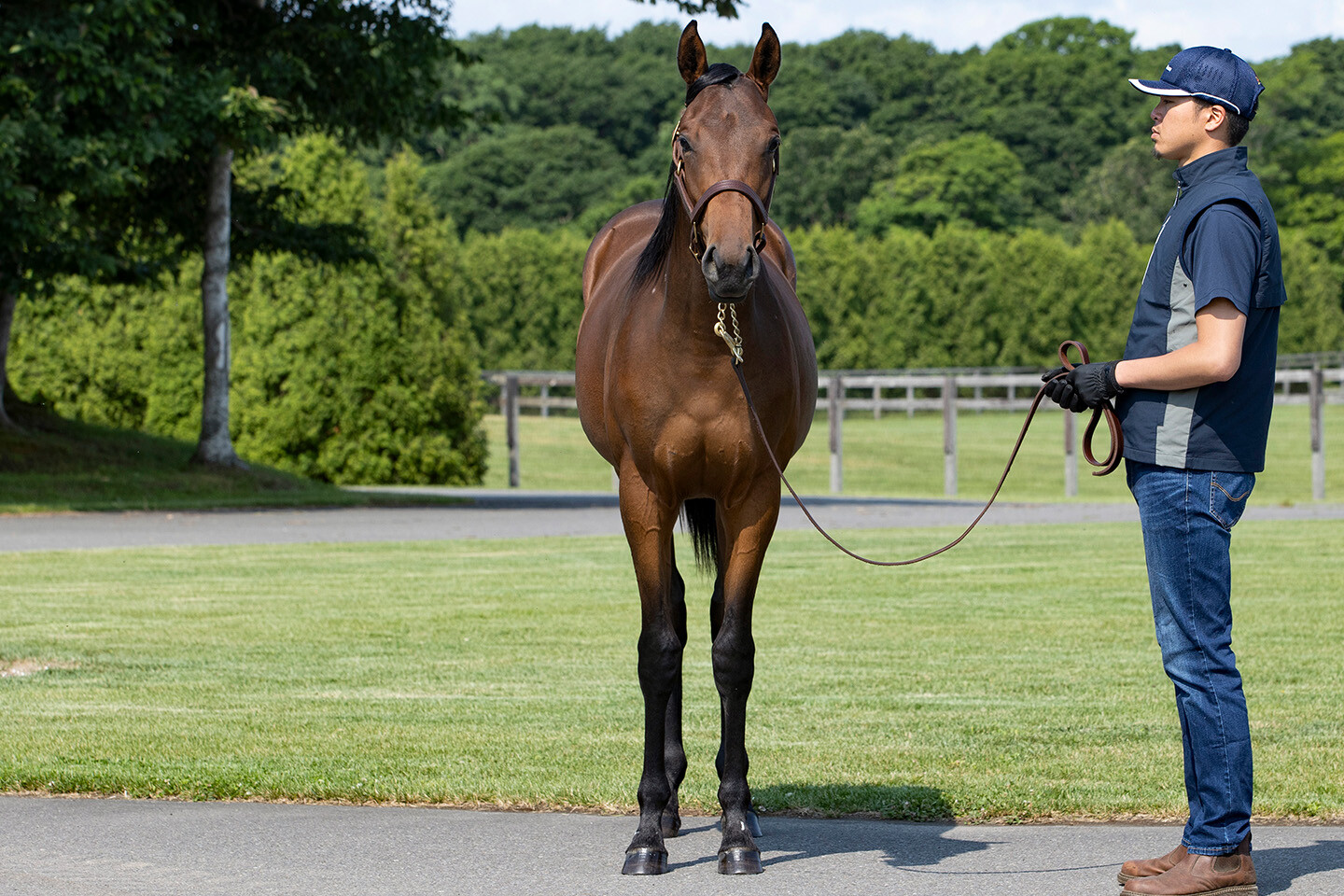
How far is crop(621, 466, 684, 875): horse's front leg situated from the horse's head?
0.94m

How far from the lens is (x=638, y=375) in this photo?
16.3 ft

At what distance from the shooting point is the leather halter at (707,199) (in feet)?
14.3

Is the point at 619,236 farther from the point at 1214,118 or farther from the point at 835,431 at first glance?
the point at 835,431

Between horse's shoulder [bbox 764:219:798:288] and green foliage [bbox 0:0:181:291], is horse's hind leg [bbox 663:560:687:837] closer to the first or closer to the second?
horse's shoulder [bbox 764:219:798:288]

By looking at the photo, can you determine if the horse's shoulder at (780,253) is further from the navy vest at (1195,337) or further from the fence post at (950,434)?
the fence post at (950,434)

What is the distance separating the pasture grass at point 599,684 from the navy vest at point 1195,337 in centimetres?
177

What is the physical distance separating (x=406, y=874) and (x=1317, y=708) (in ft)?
15.9

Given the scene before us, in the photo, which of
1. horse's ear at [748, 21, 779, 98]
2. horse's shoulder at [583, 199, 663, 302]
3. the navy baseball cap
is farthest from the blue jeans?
horse's shoulder at [583, 199, 663, 302]

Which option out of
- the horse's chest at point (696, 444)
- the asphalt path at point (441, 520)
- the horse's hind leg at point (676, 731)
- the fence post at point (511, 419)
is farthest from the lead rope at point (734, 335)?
the fence post at point (511, 419)

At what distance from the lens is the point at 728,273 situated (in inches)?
166

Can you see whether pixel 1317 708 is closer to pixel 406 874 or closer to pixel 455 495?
pixel 406 874

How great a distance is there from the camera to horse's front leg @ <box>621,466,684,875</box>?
16.4 feet

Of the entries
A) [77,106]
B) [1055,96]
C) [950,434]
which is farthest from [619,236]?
[1055,96]

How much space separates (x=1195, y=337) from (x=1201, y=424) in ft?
0.81
